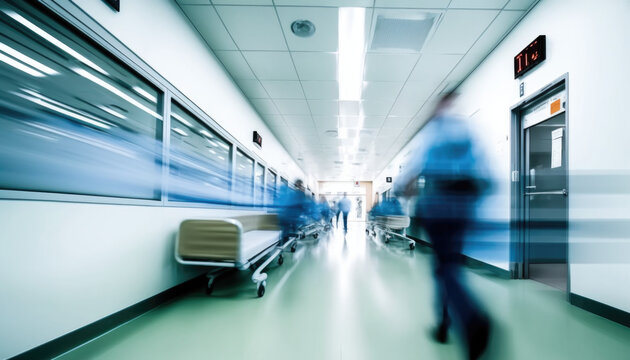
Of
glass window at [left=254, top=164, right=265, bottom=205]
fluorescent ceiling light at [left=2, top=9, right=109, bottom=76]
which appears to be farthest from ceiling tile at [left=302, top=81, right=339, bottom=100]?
fluorescent ceiling light at [left=2, top=9, right=109, bottom=76]

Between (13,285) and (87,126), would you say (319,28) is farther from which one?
(13,285)

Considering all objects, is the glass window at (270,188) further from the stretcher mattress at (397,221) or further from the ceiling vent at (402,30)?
the ceiling vent at (402,30)

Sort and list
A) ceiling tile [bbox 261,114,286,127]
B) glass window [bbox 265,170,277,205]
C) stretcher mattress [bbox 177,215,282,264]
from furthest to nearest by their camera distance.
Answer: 1. glass window [bbox 265,170,277,205]
2. ceiling tile [bbox 261,114,286,127]
3. stretcher mattress [bbox 177,215,282,264]

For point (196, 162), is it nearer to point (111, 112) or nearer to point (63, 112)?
point (111, 112)

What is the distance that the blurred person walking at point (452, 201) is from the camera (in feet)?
4.08

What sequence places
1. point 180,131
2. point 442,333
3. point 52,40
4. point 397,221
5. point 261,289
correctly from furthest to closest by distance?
point 397,221
point 180,131
point 261,289
point 442,333
point 52,40

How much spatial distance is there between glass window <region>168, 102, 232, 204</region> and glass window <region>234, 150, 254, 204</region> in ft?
1.34

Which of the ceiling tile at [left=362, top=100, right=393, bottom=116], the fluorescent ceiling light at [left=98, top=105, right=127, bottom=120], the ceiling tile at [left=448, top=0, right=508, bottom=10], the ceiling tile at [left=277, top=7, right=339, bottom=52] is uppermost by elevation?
the ceiling tile at [left=448, top=0, right=508, bottom=10]

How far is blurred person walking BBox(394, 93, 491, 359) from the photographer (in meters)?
1.24

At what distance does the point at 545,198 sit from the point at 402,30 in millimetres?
2471

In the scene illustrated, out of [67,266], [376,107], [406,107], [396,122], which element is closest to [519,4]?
[406,107]

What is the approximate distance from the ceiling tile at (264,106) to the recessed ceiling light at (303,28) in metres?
2.02

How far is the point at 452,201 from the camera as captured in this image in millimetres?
1271

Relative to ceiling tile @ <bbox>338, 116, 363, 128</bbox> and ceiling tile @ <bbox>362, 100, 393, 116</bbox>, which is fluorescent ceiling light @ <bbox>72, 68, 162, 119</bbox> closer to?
ceiling tile @ <bbox>362, 100, 393, 116</bbox>
